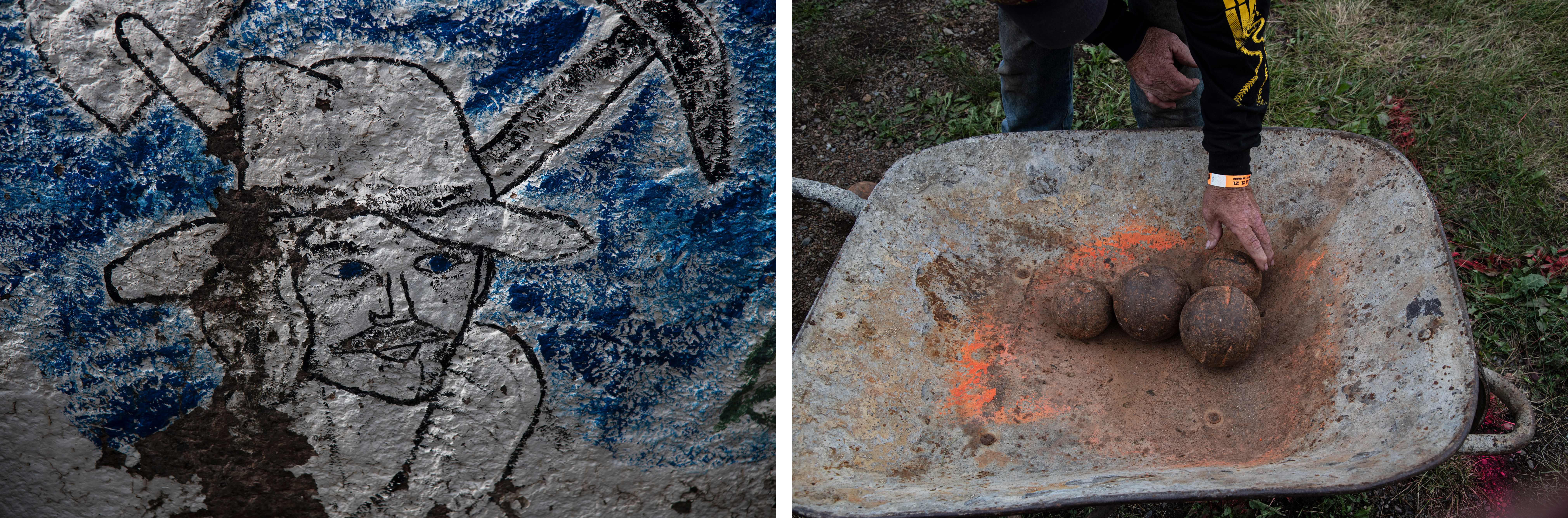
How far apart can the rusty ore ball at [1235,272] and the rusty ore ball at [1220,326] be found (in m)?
0.05

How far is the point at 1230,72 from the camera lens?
5.63 ft

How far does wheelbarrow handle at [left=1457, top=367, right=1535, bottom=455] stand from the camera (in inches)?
61.3

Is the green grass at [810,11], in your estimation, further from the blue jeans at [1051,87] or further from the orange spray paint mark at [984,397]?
the orange spray paint mark at [984,397]

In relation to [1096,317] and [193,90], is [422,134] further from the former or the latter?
[1096,317]

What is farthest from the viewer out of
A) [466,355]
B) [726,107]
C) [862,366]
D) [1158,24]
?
[1158,24]

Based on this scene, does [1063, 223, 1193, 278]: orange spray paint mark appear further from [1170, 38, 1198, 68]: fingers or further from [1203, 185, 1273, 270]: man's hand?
[1170, 38, 1198, 68]: fingers

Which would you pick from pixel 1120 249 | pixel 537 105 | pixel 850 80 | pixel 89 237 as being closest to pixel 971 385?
pixel 1120 249

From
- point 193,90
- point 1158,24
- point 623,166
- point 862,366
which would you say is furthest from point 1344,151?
point 193,90

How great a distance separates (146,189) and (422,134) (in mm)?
510

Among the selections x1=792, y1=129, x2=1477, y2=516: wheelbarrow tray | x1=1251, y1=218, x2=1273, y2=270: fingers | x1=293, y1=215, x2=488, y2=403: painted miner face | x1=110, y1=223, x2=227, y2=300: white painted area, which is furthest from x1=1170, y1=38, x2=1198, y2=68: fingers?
x1=110, y1=223, x2=227, y2=300: white painted area

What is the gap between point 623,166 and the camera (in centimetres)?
150

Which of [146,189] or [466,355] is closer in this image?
[146,189]

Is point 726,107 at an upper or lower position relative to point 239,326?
upper

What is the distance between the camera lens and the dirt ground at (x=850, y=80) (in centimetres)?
329
